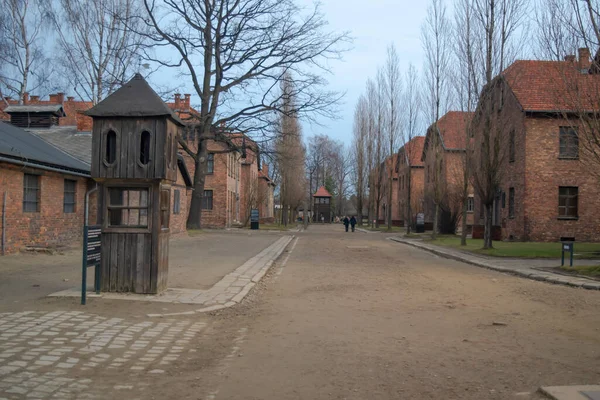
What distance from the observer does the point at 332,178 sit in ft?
343

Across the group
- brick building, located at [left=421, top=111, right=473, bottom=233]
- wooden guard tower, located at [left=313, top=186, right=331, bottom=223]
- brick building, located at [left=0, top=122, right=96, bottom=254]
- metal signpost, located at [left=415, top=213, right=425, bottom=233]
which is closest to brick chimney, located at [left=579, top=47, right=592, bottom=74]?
brick building, located at [left=421, top=111, right=473, bottom=233]

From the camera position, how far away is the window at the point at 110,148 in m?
9.43

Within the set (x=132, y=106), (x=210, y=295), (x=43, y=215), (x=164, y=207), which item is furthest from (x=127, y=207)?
(x=43, y=215)

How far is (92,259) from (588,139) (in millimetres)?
12902

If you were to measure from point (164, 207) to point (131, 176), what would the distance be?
829 mm

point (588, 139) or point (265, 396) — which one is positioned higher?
point (588, 139)

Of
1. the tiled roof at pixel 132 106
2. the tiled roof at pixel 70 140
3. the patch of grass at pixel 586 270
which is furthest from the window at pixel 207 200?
the tiled roof at pixel 132 106

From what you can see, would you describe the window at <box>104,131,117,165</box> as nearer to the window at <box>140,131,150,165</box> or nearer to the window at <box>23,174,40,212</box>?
the window at <box>140,131,150,165</box>

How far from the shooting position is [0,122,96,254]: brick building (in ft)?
53.6

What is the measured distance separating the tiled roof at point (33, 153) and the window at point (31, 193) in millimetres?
673

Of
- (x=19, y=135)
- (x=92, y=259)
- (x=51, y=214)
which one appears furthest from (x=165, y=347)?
(x=19, y=135)

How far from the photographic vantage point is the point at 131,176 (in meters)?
9.32

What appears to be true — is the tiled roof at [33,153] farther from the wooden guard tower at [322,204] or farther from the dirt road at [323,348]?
the wooden guard tower at [322,204]

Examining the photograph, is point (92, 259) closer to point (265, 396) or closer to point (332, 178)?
point (265, 396)
